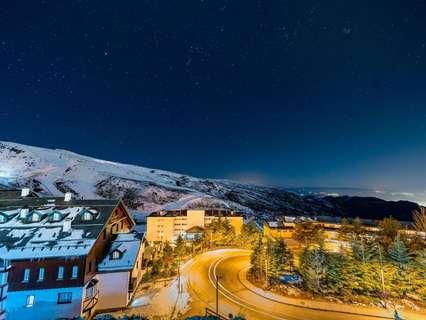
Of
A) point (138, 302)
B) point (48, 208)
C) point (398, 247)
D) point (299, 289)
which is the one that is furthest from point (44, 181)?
point (398, 247)

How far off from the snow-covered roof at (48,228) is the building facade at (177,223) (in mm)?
45658

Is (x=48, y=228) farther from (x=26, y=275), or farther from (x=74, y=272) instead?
(x=74, y=272)

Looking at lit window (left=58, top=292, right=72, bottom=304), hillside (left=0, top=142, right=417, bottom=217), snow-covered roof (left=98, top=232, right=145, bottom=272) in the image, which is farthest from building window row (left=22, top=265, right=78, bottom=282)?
hillside (left=0, top=142, right=417, bottom=217)

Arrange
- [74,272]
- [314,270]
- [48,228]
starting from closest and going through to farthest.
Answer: [74,272], [48,228], [314,270]

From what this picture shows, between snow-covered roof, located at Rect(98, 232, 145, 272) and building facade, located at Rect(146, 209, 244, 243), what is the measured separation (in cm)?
4291

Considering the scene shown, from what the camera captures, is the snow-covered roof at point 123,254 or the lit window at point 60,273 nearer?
the lit window at point 60,273

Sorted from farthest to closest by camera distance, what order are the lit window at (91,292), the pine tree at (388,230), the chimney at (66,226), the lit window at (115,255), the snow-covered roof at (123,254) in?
1. the pine tree at (388,230)
2. the lit window at (115,255)
3. the snow-covered roof at (123,254)
4. the chimney at (66,226)
5. the lit window at (91,292)

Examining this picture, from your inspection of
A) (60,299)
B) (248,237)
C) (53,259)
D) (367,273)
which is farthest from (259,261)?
(53,259)

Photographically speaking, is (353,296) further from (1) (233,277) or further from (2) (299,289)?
(1) (233,277)

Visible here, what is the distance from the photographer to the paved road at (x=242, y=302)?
24297 mm

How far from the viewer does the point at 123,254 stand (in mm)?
28359

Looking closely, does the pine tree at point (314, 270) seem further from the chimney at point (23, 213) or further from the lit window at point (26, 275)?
the chimney at point (23, 213)

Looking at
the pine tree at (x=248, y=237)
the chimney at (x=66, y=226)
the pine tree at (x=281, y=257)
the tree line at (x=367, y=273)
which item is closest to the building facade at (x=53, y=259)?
the chimney at (x=66, y=226)

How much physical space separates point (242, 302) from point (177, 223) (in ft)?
173
